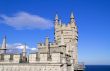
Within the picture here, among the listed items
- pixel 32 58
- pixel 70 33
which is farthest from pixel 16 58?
pixel 70 33

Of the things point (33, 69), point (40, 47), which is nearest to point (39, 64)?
point (33, 69)

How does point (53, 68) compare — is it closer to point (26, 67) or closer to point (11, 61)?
point (26, 67)

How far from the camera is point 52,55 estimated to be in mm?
28344

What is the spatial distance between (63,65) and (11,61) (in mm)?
6782

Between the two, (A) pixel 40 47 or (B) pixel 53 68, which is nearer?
(B) pixel 53 68

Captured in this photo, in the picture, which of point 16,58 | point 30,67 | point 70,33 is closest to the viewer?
point 30,67

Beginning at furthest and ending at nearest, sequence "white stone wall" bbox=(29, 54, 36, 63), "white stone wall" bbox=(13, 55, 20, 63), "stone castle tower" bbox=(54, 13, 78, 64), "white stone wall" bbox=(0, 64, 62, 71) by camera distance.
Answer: "stone castle tower" bbox=(54, 13, 78, 64) → "white stone wall" bbox=(13, 55, 20, 63) → "white stone wall" bbox=(29, 54, 36, 63) → "white stone wall" bbox=(0, 64, 62, 71)

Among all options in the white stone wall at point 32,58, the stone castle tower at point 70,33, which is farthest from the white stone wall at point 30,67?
the stone castle tower at point 70,33

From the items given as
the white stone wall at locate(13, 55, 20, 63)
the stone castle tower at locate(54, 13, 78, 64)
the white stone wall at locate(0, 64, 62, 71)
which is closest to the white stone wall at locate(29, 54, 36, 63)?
the white stone wall at locate(0, 64, 62, 71)

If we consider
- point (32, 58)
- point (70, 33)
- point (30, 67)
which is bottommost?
point (30, 67)

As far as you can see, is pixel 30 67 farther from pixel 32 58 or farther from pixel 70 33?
pixel 70 33

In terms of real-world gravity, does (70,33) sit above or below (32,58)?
above

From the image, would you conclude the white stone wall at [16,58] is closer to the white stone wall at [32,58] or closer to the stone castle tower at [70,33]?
the white stone wall at [32,58]

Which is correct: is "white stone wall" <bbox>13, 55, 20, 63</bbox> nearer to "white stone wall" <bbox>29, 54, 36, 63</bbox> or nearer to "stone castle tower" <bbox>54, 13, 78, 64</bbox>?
Answer: "white stone wall" <bbox>29, 54, 36, 63</bbox>
